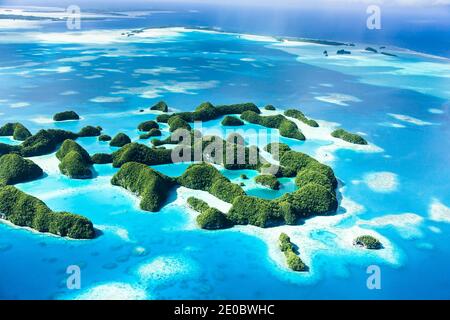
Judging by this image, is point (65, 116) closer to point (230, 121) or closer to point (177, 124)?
point (177, 124)

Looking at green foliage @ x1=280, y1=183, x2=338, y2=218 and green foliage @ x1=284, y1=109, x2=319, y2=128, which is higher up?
green foliage @ x1=284, y1=109, x2=319, y2=128

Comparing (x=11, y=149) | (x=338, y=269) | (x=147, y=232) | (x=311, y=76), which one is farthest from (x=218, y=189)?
(x=311, y=76)

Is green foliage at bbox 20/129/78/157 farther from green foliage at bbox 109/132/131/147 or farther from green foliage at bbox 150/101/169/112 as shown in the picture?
green foliage at bbox 150/101/169/112

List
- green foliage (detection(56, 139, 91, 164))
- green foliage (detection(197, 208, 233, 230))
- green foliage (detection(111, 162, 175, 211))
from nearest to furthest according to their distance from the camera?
green foliage (detection(197, 208, 233, 230)) < green foliage (detection(111, 162, 175, 211)) < green foliage (detection(56, 139, 91, 164))

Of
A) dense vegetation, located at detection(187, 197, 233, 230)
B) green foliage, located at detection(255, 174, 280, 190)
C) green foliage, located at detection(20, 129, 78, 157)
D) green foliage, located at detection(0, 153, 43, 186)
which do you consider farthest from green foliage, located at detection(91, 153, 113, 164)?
green foliage, located at detection(255, 174, 280, 190)

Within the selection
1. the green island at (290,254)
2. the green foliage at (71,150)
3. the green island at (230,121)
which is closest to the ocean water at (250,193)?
the green island at (290,254)

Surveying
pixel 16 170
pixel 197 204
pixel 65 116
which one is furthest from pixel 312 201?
pixel 65 116

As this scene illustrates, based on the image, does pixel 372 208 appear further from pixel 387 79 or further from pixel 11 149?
pixel 387 79
